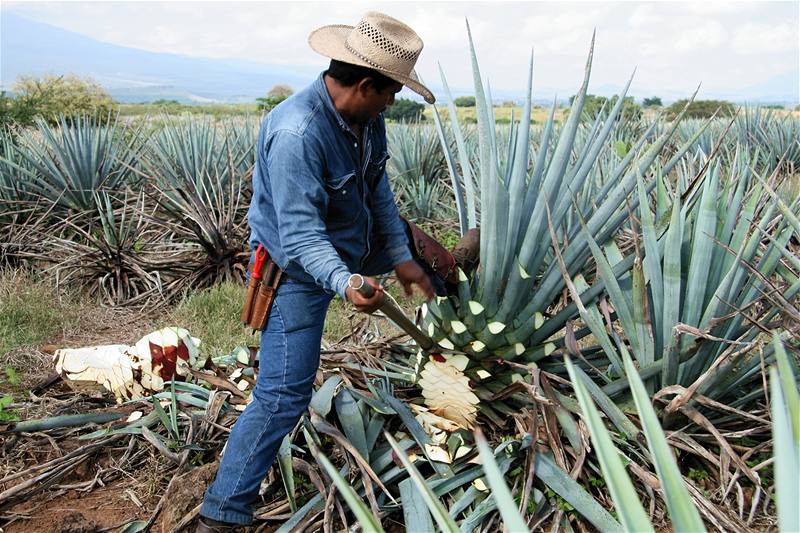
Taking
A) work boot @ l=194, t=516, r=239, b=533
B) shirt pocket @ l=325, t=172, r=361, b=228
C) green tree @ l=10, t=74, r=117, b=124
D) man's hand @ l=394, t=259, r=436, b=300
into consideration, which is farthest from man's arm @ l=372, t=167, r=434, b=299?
green tree @ l=10, t=74, r=117, b=124

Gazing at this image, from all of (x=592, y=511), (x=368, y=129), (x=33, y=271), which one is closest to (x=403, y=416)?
(x=592, y=511)

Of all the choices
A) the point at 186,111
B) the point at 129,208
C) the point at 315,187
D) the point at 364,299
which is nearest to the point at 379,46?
the point at 315,187

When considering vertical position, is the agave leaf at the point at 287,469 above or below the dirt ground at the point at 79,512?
above

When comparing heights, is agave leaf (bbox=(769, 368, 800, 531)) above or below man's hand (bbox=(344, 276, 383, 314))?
above

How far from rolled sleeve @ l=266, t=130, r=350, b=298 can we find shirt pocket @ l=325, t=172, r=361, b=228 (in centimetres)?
15

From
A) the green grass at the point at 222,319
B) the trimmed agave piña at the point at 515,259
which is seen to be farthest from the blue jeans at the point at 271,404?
the green grass at the point at 222,319

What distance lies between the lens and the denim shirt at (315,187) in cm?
220

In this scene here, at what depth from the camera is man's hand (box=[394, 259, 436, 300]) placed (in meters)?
2.68

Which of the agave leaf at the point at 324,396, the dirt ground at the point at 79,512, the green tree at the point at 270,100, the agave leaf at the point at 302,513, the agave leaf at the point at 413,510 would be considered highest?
the green tree at the point at 270,100

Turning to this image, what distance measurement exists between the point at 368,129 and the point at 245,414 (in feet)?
3.55

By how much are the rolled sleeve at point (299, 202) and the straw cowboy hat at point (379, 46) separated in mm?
305

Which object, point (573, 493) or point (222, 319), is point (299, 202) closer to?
point (573, 493)

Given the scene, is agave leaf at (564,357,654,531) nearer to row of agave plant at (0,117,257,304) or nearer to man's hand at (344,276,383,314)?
man's hand at (344,276,383,314)

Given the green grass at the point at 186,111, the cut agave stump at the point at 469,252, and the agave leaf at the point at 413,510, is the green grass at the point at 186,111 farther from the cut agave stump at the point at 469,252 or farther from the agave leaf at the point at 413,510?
the agave leaf at the point at 413,510
